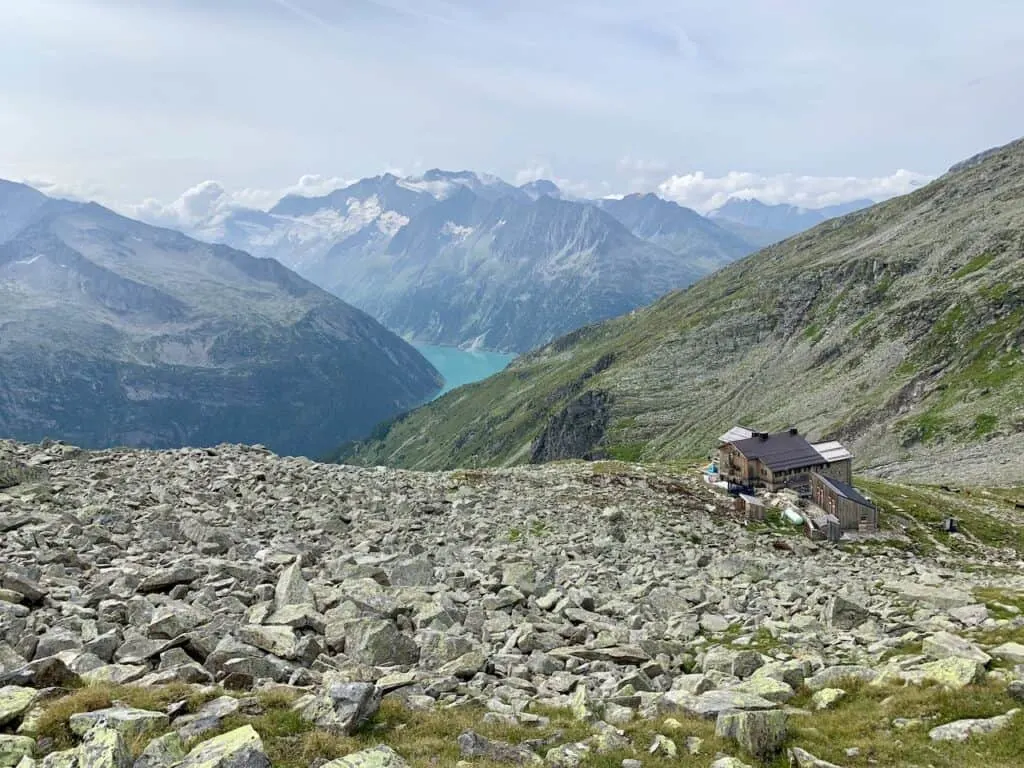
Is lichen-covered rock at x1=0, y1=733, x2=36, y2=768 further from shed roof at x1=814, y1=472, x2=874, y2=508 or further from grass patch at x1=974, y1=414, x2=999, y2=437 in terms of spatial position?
grass patch at x1=974, y1=414, x2=999, y2=437

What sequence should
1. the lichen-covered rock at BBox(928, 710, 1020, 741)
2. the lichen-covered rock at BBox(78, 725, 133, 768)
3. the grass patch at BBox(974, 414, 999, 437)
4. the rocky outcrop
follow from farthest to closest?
the rocky outcrop
the grass patch at BBox(974, 414, 999, 437)
the lichen-covered rock at BBox(928, 710, 1020, 741)
the lichen-covered rock at BBox(78, 725, 133, 768)

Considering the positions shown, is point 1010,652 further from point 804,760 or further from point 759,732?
point 759,732

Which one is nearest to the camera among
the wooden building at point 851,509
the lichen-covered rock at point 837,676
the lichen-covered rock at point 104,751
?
the lichen-covered rock at point 104,751

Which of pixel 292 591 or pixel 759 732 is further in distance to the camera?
pixel 292 591

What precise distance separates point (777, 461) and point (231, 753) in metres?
61.6

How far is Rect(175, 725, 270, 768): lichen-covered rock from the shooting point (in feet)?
33.8

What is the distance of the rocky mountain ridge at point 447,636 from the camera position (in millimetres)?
12234

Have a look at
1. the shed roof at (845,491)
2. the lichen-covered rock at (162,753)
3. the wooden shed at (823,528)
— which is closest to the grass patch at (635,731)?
the lichen-covered rock at (162,753)

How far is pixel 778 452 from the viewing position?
65000mm

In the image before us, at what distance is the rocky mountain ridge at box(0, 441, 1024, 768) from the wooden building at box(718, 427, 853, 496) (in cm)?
2434

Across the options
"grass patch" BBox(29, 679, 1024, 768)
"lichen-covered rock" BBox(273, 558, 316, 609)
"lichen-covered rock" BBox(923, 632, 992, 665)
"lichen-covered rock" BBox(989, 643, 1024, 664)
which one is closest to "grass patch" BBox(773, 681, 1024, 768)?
"grass patch" BBox(29, 679, 1024, 768)

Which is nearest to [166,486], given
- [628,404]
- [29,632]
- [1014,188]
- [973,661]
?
[29,632]

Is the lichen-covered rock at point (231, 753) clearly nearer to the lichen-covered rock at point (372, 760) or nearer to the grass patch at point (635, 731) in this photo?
the grass patch at point (635, 731)

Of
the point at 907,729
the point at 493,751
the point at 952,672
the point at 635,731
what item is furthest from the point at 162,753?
the point at 952,672
